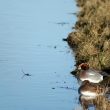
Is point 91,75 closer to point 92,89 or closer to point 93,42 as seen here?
point 92,89

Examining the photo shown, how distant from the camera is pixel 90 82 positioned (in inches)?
547

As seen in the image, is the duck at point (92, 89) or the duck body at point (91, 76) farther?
the duck body at point (91, 76)

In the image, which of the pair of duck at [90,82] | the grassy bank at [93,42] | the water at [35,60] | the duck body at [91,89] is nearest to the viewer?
the duck body at [91,89]

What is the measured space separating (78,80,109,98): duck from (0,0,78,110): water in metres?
0.28

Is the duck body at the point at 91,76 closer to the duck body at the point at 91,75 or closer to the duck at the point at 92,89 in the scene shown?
the duck body at the point at 91,75

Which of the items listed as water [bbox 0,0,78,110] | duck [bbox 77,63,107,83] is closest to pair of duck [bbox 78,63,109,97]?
duck [bbox 77,63,107,83]

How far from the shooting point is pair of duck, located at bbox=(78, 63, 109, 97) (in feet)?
42.8

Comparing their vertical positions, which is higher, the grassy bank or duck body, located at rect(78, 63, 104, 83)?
duck body, located at rect(78, 63, 104, 83)

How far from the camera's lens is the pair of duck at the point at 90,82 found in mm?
13042

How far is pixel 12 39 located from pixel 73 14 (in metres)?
9.01

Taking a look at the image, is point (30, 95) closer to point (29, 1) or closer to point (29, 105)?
point (29, 105)

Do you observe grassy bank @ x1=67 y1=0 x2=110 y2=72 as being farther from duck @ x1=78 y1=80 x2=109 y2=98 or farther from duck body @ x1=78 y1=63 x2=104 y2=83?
duck @ x1=78 y1=80 x2=109 y2=98

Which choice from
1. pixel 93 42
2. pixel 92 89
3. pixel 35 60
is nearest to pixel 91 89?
pixel 92 89

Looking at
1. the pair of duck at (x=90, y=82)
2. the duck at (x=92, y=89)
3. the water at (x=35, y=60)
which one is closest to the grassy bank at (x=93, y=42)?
the water at (x=35, y=60)
